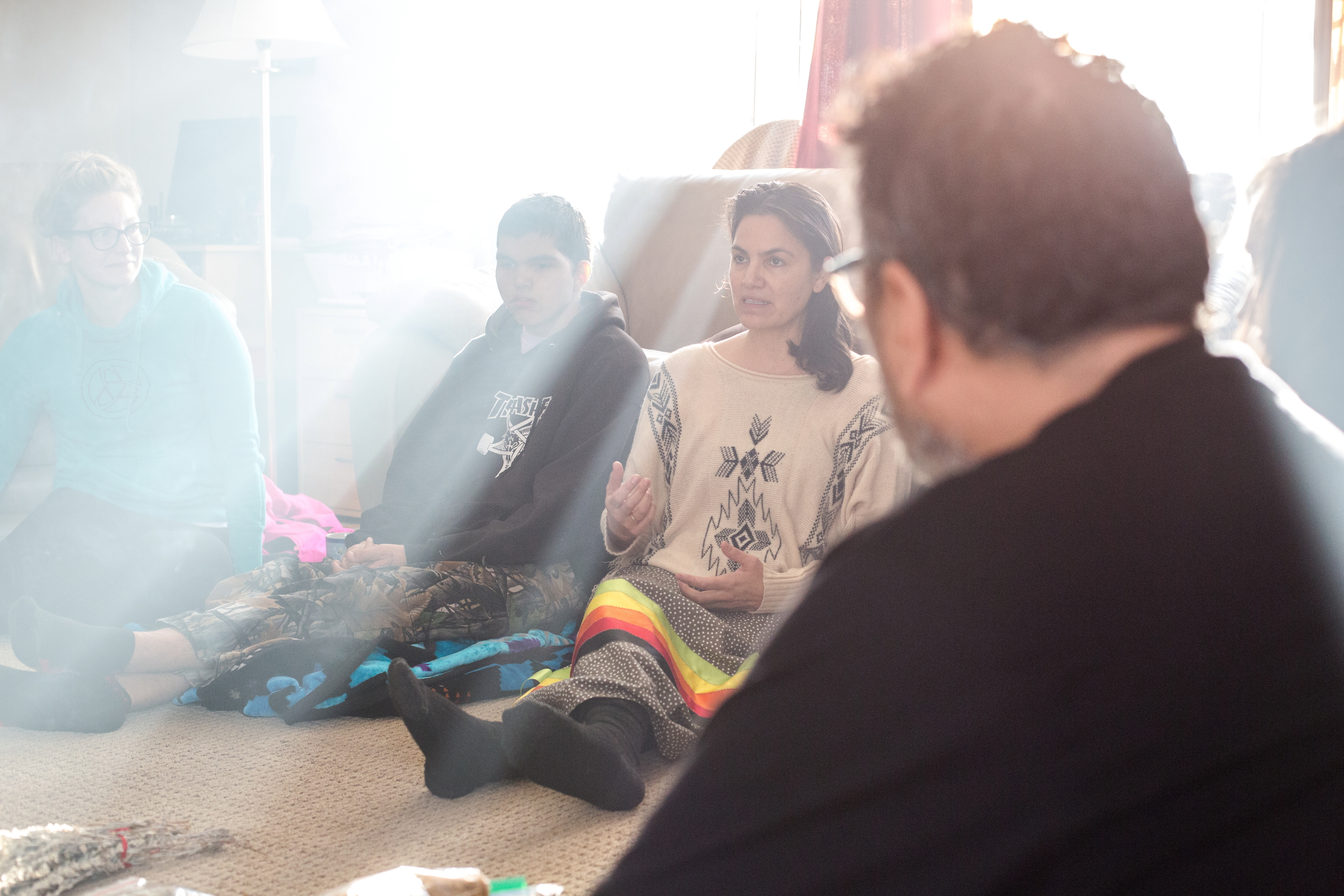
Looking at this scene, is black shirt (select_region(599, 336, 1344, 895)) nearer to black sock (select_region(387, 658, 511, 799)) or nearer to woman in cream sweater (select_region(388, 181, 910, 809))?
black sock (select_region(387, 658, 511, 799))

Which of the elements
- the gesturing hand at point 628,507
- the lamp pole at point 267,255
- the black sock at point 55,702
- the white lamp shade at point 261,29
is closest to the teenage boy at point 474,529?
the black sock at point 55,702

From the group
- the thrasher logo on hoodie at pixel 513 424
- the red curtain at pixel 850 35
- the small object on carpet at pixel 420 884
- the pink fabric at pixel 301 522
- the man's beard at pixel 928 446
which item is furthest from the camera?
the red curtain at pixel 850 35

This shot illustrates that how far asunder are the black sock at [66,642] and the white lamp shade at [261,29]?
210cm

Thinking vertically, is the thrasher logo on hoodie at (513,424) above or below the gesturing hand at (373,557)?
above

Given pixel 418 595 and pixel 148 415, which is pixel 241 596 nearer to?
pixel 418 595

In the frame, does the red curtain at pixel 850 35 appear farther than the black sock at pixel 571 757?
Yes

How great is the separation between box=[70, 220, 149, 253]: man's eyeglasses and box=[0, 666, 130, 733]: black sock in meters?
0.81

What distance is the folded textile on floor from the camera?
5.36 ft

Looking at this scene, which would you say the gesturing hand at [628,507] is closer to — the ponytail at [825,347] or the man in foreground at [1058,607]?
the ponytail at [825,347]

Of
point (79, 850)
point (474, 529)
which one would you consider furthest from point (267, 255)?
point (79, 850)

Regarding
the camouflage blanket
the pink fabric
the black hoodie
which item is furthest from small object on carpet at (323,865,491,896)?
the pink fabric

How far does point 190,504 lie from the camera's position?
2.08 m

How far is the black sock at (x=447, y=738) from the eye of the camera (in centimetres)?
124

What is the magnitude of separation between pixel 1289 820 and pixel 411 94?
3.96 meters
